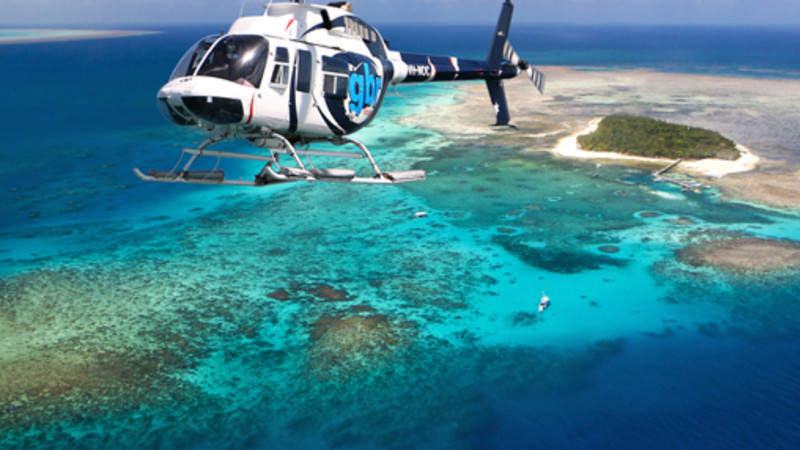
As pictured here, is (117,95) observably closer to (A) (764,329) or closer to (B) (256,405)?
(B) (256,405)

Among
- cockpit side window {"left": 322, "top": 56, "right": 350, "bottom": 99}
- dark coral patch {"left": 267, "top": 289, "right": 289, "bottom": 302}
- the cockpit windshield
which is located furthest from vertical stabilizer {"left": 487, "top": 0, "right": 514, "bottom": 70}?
the cockpit windshield

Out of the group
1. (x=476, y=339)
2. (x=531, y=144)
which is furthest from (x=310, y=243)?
(x=531, y=144)

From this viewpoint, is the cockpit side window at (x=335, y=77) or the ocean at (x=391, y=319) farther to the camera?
the ocean at (x=391, y=319)

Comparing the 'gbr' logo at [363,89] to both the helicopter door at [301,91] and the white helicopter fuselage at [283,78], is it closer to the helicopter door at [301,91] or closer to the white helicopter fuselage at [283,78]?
the white helicopter fuselage at [283,78]

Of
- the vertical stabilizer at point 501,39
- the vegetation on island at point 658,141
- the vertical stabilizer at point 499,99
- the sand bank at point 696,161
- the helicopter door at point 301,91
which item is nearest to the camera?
the helicopter door at point 301,91

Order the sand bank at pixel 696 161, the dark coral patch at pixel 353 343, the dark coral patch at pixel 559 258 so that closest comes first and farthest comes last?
the dark coral patch at pixel 353 343, the dark coral patch at pixel 559 258, the sand bank at pixel 696 161

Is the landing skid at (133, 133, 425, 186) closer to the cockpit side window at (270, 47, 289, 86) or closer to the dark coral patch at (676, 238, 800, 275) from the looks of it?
the cockpit side window at (270, 47, 289, 86)

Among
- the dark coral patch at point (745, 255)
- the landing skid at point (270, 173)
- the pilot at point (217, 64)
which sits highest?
the pilot at point (217, 64)

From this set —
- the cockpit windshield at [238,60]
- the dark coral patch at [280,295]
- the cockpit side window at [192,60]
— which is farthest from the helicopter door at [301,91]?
the dark coral patch at [280,295]
